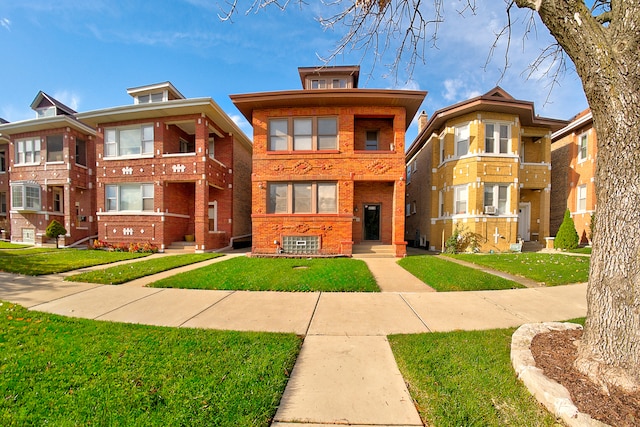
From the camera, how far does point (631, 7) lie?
7.61 ft

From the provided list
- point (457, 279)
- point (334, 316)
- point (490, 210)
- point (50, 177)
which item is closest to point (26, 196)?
point (50, 177)

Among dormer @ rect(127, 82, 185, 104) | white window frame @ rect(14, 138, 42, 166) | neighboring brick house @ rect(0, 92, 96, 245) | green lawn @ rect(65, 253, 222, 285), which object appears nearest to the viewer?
green lawn @ rect(65, 253, 222, 285)

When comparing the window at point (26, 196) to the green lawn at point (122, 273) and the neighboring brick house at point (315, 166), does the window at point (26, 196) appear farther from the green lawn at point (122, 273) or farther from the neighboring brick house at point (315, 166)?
the neighboring brick house at point (315, 166)

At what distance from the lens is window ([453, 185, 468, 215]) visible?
13156mm

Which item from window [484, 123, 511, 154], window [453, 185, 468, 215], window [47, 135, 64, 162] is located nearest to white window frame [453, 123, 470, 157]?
window [484, 123, 511, 154]

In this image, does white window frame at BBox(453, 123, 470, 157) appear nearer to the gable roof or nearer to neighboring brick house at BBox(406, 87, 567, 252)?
neighboring brick house at BBox(406, 87, 567, 252)

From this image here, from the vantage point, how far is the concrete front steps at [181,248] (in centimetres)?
1268

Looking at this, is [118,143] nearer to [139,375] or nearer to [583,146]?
[139,375]

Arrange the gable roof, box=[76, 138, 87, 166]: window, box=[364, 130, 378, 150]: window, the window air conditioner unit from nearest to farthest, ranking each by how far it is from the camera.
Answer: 1. the window air conditioner unit
2. box=[364, 130, 378, 150]: window
3. box=[76, 138, 87, 166]: window
4. the gable roof

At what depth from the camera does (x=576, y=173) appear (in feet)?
48.9

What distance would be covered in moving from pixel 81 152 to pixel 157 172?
869 centimetres

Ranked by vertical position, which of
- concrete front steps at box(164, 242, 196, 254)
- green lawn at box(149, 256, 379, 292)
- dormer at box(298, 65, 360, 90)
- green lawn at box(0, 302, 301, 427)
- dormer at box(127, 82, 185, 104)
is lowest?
concrete front steps at box(164, 242, 196, 254)

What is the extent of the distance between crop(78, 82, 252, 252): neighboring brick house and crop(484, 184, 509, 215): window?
1493 centimetres

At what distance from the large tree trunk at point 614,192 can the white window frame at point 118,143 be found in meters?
16.2
